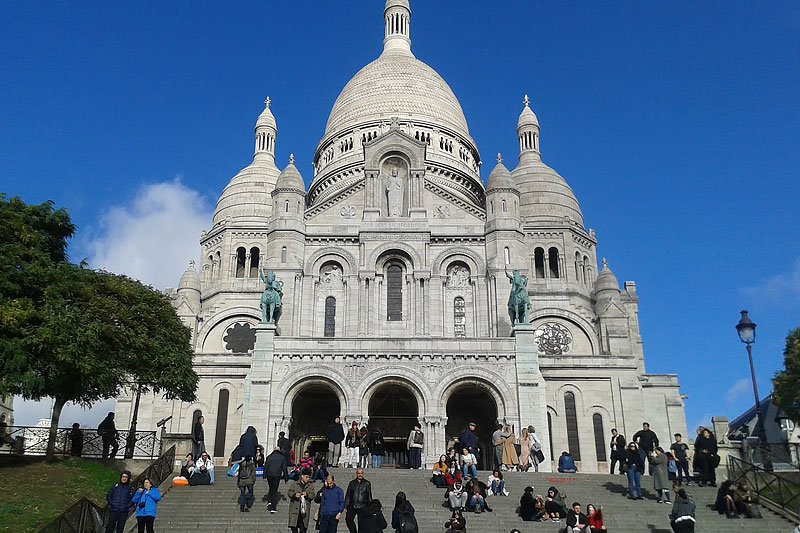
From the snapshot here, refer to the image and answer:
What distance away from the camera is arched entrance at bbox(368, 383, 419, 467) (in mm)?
40469

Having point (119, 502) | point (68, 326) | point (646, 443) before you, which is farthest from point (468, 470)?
point (68, 326)

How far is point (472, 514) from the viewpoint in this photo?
23.7m

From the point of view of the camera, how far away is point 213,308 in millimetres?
55125

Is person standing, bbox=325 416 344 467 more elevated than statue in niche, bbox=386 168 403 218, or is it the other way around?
statue in niche, bbox=386 168 403 218

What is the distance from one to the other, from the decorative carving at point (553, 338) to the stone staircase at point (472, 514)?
2334 centimetres

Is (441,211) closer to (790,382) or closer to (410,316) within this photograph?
(410,316)

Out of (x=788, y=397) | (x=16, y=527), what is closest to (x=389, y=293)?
(x=788, y=397)

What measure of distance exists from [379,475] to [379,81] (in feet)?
152

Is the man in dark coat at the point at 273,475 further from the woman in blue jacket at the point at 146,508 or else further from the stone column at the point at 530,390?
the stone column at the point at 530,390

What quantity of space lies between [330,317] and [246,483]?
69.4 feet

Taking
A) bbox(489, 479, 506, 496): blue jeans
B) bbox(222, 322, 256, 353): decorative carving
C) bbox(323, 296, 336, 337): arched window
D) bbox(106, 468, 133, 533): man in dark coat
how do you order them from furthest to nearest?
1. bbox(222, 322, 256, 353): decorative carving
2. bbox(323, 296, 336, 337): arched window
3. bbox(489, 479, 506, 496): blue jeans
4. bbox(106, 468, 133, 533): man in dark coat

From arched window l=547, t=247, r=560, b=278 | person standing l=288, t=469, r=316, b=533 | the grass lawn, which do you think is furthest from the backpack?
arched window l=547, t=247, r=560, b=278

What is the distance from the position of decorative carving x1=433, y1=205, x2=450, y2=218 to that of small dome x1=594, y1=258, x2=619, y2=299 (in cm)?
1245

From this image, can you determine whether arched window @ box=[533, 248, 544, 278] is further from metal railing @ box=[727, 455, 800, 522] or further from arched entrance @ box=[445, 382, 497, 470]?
metal railing @ box=[727, 455, 800, 522]
